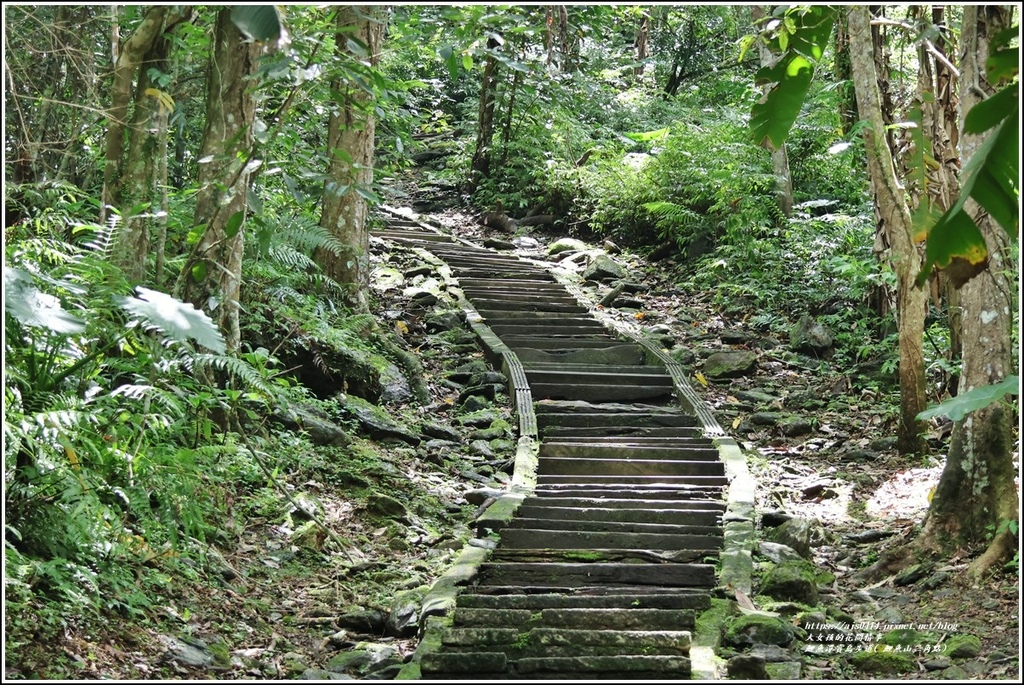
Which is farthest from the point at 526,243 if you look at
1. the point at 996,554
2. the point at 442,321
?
the point at 996,554

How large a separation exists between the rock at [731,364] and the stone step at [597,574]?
5.63 metres

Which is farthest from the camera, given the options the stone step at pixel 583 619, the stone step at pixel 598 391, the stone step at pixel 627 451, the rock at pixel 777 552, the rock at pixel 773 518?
the stone step at pixel 598 391

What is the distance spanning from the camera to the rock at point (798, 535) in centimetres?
685

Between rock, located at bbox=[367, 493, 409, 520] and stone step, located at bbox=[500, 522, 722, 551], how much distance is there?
91cm

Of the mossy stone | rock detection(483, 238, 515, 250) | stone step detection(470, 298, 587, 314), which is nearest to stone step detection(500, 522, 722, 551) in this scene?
the mossy stone

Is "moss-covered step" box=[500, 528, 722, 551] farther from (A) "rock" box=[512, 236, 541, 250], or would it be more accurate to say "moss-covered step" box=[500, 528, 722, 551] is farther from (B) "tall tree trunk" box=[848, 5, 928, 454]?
(A) "rock" box=[512, 236, 541, 250]

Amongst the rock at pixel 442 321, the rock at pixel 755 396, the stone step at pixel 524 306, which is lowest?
the rock at pixel 755 396

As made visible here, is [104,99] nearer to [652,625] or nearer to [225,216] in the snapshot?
[225,216]

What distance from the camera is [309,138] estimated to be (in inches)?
443

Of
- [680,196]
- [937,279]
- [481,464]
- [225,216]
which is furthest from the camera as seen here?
[680,196]

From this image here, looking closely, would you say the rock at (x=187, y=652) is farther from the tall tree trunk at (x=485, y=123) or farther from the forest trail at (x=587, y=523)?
the tall tree trunk at (x=485, y=123)

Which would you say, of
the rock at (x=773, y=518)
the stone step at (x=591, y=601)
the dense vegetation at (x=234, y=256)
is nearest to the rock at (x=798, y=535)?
the rock at (x=773, y=518)

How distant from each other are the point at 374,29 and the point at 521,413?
448cm

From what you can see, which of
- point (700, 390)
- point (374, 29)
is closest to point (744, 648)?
point (700, 390)
